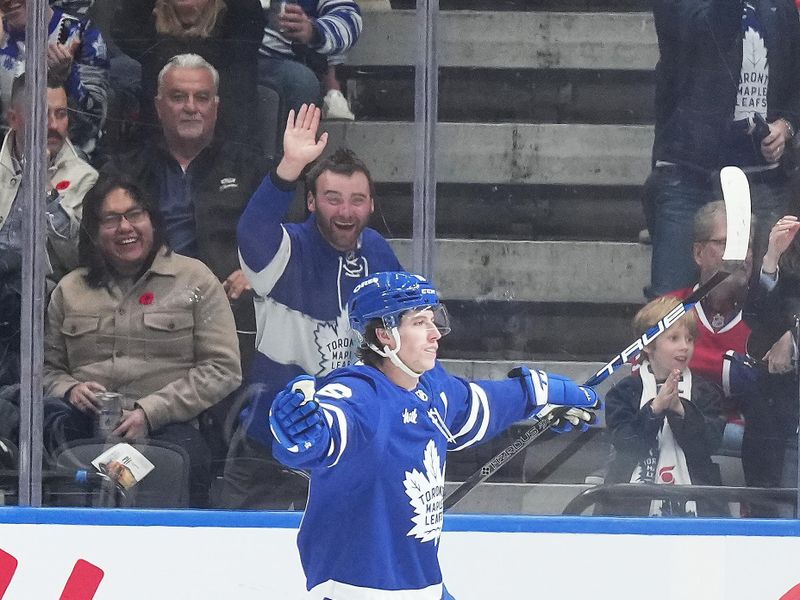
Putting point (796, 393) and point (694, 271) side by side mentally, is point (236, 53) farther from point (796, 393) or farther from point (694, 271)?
point (796, 393)

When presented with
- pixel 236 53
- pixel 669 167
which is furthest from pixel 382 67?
pixel 669 167

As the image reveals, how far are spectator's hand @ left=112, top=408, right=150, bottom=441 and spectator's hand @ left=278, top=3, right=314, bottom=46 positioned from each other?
928 millimetres

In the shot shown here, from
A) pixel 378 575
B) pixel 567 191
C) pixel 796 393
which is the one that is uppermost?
pixel 567 191

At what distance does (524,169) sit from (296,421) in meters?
Answer: 1.07

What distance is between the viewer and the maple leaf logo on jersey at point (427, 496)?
2.84 meters

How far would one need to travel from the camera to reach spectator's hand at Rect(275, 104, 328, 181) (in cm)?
336

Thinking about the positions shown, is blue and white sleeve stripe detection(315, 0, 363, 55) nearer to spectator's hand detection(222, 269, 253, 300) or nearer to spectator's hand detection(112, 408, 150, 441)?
spectator's hand detection(222, 269, 253, 300)

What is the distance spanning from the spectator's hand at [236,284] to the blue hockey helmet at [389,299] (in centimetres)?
55

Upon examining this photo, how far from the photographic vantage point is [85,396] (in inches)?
135

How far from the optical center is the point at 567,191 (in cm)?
339

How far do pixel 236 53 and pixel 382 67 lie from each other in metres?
0.33

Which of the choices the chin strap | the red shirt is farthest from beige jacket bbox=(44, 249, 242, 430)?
the red shirt

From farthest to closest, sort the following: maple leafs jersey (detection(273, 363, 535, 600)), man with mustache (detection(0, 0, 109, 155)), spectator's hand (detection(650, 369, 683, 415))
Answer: spectator's hand (detection(650, 369, 683, 415)) < man with mustache (detection(0, 0, 109, 155)) < maple leafs jersey (detection(273, 363, 535, 600))

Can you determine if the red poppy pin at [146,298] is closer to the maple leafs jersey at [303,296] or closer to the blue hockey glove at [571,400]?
the maple leafs jersey at [303,296]
